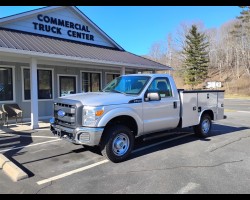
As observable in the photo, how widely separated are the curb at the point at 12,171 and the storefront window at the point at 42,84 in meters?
7.34

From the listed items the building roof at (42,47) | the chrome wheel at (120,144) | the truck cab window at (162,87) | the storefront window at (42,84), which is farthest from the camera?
the storefront window at (42,84)

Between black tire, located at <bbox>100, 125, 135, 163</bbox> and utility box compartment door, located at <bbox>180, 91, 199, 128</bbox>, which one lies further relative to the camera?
utility box compartment door, located at <bbox>180, 91, 199, 128</bbox>

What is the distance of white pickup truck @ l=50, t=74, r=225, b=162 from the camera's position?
5406mm

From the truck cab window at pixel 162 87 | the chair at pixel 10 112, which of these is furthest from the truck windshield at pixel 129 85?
the chair at pixel 10 112

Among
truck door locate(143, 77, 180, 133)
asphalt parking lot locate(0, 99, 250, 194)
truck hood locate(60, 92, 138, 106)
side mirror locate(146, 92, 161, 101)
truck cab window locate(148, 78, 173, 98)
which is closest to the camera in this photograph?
asphalt parking lot locate(0, 99, 250, 194)

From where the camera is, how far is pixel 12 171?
4.98 metres

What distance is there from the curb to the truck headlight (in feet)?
5.17

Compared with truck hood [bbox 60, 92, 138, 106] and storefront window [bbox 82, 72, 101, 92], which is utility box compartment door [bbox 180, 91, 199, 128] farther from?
storefront window [bbox 82, 72, 101, 92]

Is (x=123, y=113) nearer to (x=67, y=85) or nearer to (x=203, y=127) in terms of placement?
(x=203, y=127)

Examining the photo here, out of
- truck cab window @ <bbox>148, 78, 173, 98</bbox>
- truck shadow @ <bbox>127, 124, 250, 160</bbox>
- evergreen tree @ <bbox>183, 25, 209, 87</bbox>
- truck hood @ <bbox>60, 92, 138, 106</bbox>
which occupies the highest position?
evergreen tree @ <bbox>183, 25, 209, 87</bbox>

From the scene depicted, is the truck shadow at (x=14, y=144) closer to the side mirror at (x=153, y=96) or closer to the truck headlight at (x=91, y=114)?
the truck headlight at (x=91, y=114)

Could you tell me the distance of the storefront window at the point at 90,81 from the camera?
49.5 ft

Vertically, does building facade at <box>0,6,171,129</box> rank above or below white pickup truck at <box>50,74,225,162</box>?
above

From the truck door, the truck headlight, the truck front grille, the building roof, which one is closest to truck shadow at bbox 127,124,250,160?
the truck door
